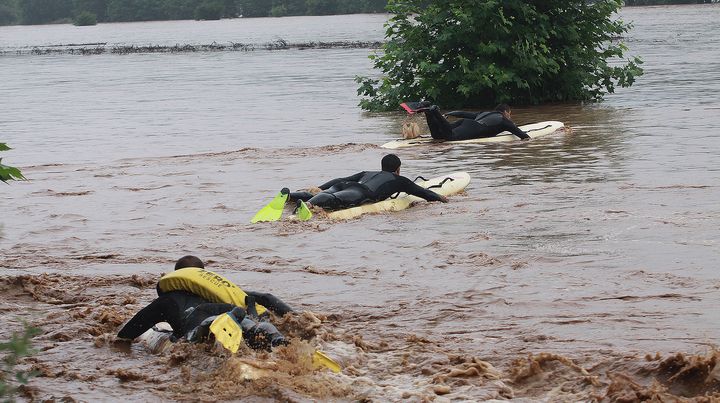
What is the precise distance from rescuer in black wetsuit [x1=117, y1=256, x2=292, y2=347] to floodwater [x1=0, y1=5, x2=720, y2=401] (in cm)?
19

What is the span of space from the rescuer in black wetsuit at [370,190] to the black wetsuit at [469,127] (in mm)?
6729

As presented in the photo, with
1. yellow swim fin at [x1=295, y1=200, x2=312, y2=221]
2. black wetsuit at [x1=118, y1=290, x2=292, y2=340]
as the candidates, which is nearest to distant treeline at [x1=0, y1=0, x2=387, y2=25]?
yellow swim fin at [x1=295, y1=200, x2=312, y2=221]

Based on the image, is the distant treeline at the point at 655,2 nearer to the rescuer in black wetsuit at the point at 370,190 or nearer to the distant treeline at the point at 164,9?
the distant treeline at the point at 164,9

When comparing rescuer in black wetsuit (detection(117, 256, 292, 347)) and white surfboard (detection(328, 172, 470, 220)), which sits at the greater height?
rescuer in black wetsuit (detection(117, 256, 292, 347))

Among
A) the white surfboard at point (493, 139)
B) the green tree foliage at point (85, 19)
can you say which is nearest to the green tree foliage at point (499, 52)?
the white surfboard at point (493, 139)

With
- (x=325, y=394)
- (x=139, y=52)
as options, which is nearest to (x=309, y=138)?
(x=325, y=394)

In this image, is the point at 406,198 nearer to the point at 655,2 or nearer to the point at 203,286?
the point at 203,286

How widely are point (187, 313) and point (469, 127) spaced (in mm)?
13627

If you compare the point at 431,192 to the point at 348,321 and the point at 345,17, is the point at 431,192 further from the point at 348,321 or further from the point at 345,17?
the point at 345,17

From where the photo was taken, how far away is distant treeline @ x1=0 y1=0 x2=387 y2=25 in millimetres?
133875

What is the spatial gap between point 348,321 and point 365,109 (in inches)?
840

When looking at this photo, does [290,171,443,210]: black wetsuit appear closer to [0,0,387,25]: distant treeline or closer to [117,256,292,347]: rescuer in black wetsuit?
[117,256,292,347]: rescuer in black wetsuit

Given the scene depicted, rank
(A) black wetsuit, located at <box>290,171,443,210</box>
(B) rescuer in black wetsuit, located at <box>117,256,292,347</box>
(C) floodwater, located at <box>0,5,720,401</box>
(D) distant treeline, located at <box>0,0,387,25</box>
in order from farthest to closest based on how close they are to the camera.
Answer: (D) distant treeline, located at <box>0,0,387,25</box> → (A) black wetsuit, located at <box>290,171,443,210</box> → (B) rescuer in black wetsuit, located at <box>117,256,292,347</box> → (C) floodwater, located at <box>0,5,720,401</box>

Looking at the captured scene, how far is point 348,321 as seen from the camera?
30.3ft
